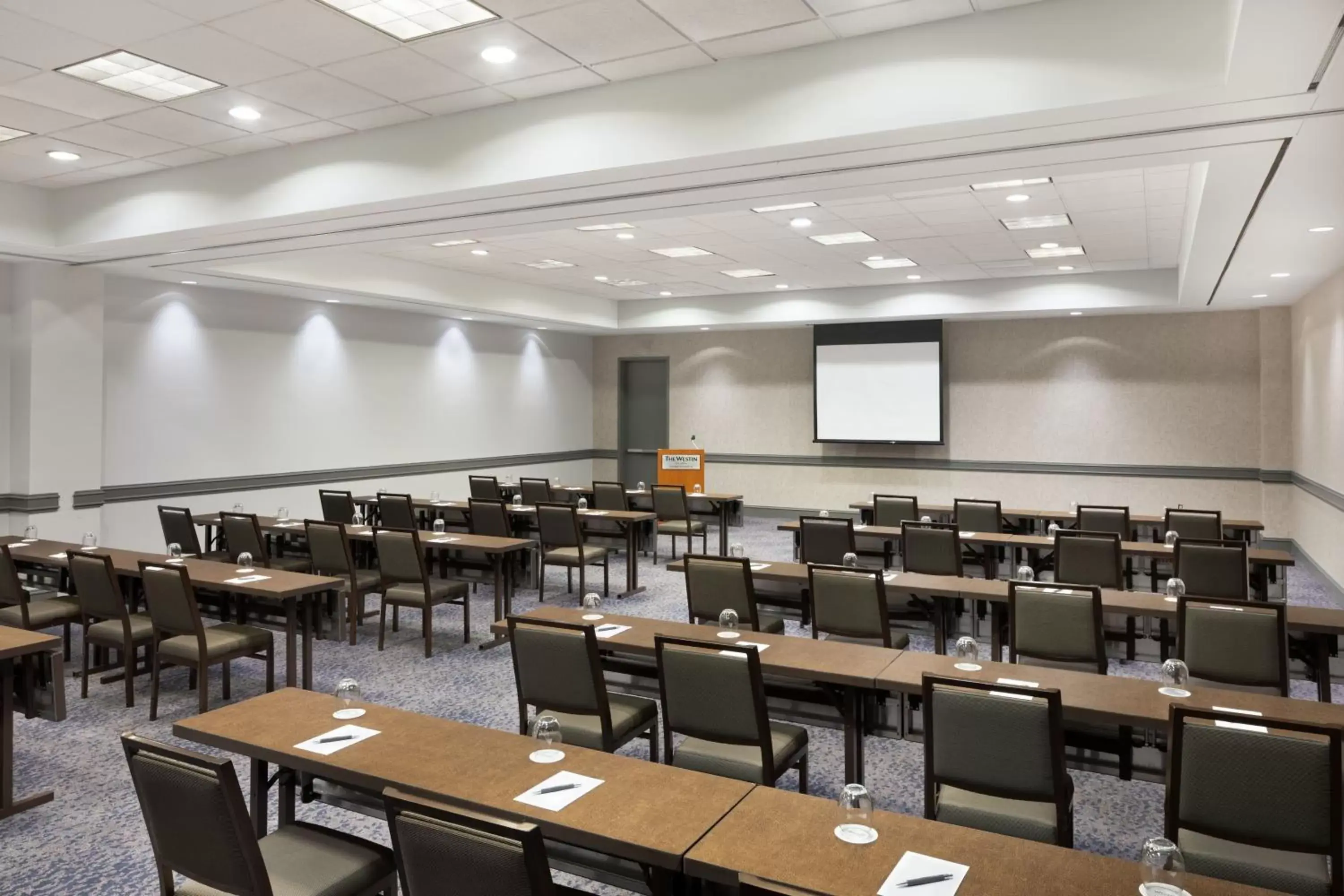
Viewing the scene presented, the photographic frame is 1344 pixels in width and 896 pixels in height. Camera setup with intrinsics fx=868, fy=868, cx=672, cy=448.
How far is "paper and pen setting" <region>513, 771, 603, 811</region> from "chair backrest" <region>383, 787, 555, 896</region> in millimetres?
390

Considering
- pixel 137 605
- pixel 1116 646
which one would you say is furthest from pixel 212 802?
pixel 1116 646

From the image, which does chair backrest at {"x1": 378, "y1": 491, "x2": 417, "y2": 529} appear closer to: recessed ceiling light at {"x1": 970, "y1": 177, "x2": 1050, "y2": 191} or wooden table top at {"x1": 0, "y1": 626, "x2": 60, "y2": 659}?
wooden table top at {"x1": 0, "y1": 626, "x2": 60, "y2": 659}

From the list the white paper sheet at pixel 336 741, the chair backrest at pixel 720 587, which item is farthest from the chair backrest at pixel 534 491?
the white paper sheet at pixel 336 741

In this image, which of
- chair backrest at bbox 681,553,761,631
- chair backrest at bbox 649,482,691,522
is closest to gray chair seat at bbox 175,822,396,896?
chair backrest at bbox 681,553,761,631

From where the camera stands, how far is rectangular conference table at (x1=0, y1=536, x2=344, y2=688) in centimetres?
505

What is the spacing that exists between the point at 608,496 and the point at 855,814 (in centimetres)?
789

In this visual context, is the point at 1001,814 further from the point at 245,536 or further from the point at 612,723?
the point at 245,536

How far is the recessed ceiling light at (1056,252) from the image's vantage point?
935cm

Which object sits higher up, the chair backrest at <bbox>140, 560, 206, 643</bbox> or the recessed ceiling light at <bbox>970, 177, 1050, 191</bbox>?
the recessed ceiling light at <bbox>970, 177, 1050, 191</bbox>

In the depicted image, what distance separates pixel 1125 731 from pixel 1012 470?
383 inches

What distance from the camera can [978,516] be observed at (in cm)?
789

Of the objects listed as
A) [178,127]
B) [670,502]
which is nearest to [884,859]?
[178,127]

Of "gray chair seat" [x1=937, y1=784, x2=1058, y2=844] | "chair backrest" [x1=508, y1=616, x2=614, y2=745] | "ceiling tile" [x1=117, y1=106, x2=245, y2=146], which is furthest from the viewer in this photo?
"ceiling tile" [x1=117, y1=106, x2=245, y2=146]

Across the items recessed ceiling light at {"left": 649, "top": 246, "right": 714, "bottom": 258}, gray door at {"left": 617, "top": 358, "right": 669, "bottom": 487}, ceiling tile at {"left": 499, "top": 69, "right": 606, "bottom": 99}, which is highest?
recessed ceiling light at {"left": 649, "top": 246, "right": 714, "bottom": 258}
